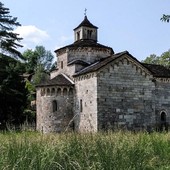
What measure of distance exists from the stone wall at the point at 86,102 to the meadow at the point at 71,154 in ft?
48.9

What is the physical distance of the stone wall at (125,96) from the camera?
23328 mm

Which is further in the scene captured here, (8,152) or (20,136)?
(20,136)

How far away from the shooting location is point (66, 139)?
793 cm

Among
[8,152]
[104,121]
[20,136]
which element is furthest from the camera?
[104,121]

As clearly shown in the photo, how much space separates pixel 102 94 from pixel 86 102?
1593mm

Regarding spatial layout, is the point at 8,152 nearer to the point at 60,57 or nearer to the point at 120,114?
the point at 120,114

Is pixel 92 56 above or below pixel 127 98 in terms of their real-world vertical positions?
above

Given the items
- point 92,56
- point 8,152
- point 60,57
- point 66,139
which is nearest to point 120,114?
point 92,56

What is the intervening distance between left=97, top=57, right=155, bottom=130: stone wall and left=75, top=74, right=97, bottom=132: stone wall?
0.39 m

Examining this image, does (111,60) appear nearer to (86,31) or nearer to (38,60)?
(86,31)

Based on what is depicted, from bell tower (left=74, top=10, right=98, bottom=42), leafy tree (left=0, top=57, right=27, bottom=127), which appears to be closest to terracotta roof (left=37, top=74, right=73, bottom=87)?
bell tower (left=74, top=10, right=98, bottom=42)

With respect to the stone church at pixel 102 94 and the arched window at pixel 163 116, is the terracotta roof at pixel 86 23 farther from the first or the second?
the arched window at pixel 163 116

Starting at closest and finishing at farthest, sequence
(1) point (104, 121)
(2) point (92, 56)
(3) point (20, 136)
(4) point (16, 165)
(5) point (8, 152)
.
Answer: (4) point (16, 165)
(5) point (8, 152)
(3) point (20, 136)
(1) point (104, 121)
(2) point (92, 56)

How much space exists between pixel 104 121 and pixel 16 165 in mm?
17643
